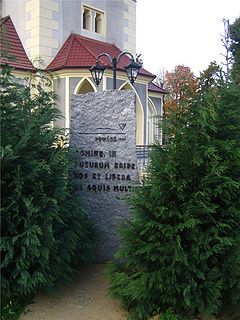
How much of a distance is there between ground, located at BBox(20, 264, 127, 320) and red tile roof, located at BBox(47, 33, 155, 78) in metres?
11.5

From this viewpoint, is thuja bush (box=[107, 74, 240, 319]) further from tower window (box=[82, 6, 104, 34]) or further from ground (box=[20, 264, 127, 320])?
tower window (box=[82, 6, 104, 34])

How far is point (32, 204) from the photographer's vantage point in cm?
439

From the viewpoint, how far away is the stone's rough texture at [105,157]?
596cm

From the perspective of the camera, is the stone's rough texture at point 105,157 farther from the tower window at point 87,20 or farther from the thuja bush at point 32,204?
the tower window at point 87,20

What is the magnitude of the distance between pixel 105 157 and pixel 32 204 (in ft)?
6.23

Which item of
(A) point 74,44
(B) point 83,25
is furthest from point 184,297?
(B) point 83,25

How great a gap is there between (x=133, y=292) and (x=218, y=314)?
96cm

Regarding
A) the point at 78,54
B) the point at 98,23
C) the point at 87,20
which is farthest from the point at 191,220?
the point at 98,23

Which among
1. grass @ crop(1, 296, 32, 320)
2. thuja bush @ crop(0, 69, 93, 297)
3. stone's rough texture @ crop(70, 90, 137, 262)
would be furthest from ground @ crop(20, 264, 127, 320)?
stone's rough texture @ crop(70, 90, 137, 262)

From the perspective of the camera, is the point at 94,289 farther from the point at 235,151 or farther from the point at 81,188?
the point at 235,151

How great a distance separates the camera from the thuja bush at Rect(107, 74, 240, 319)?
4.12m

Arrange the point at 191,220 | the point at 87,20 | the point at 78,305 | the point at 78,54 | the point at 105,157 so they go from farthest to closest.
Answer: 1. the point at 87,20
2. the point at 78,54
3. the point at 105,157
4. the point at 78,305
5. the point at 191,220

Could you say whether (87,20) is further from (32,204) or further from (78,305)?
(78,305)

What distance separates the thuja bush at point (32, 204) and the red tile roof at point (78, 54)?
10.8 meters
